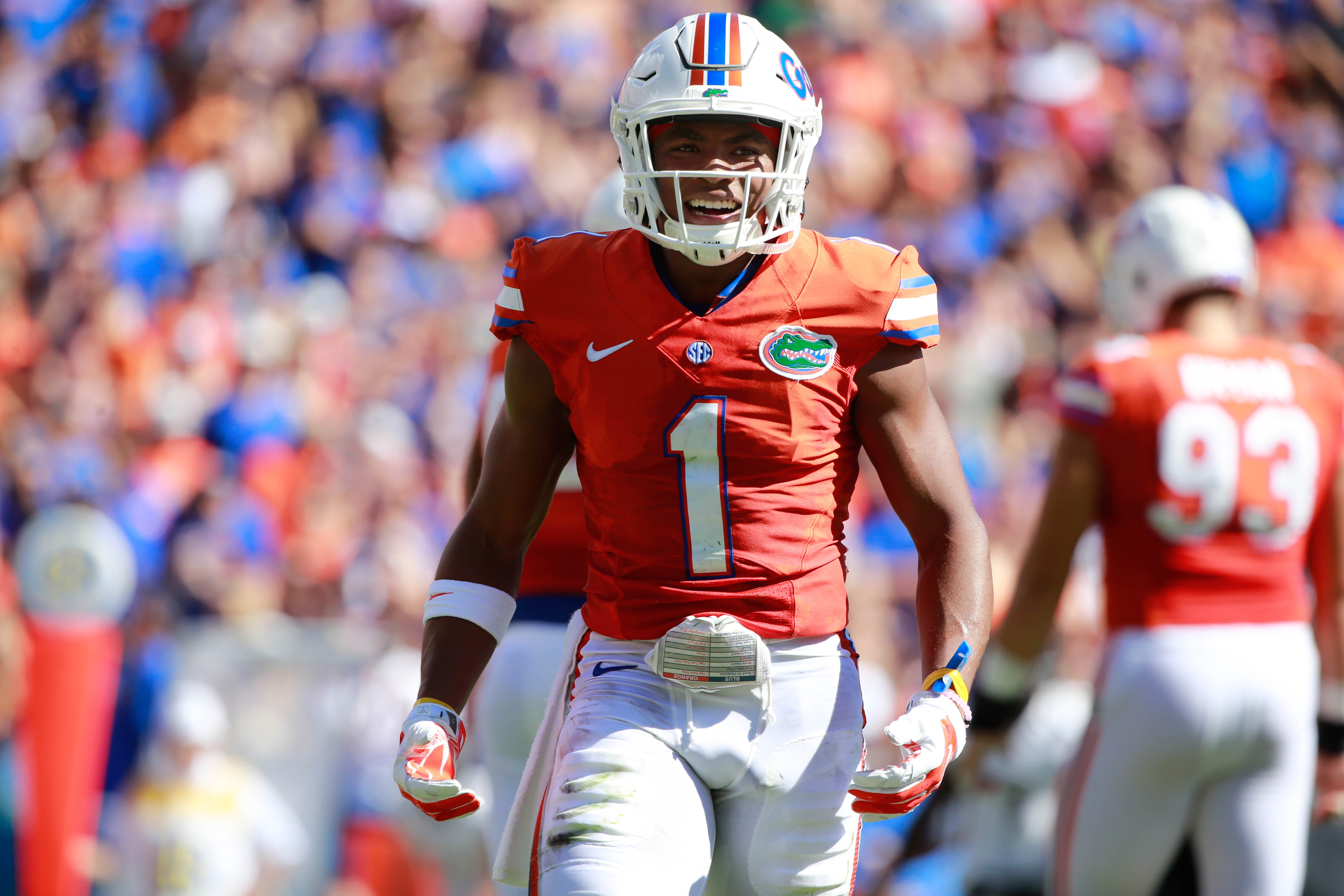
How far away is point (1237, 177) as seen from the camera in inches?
419

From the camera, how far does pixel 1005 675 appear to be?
13.0 feet

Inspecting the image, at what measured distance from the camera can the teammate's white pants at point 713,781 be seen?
249 cm

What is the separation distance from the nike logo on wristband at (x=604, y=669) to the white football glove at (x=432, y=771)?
0.25 m

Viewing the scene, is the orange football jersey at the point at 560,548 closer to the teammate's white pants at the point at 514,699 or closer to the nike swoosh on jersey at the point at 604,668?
the teammate's white pants at the point at 514,699

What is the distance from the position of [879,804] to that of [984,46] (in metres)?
10.6

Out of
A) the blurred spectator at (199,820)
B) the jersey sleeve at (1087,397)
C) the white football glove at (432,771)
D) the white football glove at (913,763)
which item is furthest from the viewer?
the blurred spectator at (199,820)

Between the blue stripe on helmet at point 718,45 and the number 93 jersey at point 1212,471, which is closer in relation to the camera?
the blue stripe on helmet at point 718,45

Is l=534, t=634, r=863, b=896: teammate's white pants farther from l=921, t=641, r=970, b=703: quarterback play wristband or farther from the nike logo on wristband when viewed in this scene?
l=921, t=641, r=970, b=703: quarterback play wristband

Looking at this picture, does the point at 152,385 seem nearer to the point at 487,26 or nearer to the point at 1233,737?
the point at 487,26

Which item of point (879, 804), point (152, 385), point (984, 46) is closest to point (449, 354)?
point (152, 385)

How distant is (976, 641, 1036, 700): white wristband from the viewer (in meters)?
3.96

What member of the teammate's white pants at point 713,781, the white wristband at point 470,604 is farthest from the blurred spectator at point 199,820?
the teammate's white pants at point 713,781

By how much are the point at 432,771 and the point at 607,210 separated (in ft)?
6.90

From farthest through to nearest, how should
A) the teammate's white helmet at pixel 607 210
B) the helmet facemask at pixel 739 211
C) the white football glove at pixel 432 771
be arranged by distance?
the teammate's white helmet at pixel 607 210 < the helmet facemask at pixel 739 211 < the white football glove at pixel 432 771
